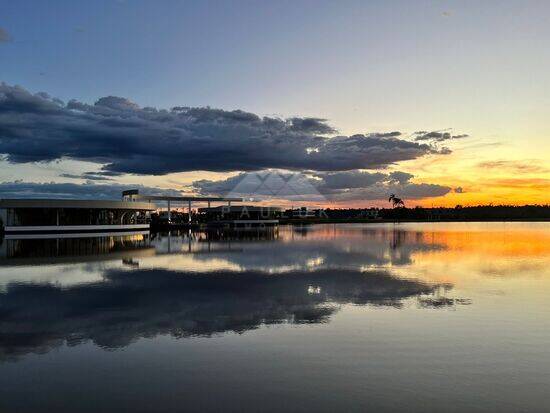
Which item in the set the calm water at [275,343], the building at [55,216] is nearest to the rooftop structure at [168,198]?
the building at [55,216]

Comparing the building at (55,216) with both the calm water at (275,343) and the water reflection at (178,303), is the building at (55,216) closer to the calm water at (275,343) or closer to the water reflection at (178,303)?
the calm water at (275,343)

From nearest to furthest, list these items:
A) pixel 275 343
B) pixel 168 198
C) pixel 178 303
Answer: pixel 275 343 < pixel 178 303 < pixel 168 198

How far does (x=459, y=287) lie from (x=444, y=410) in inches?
683

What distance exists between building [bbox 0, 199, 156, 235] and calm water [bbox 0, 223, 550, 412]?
61655mm

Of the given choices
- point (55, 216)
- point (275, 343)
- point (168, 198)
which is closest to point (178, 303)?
point (275, 343)

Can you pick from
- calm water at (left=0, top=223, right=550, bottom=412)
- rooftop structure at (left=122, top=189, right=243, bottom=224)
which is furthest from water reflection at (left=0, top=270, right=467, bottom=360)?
rooftop structure at (left=122, top=189, right=243, bottom=224)

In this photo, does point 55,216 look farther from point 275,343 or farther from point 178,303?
point 275,343

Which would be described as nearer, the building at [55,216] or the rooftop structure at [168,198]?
the building at [55,216]

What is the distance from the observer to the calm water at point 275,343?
1039 centimetres

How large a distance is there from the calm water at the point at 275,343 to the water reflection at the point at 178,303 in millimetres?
92

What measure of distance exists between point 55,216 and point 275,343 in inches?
Result: 3368

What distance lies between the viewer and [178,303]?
21.2 m

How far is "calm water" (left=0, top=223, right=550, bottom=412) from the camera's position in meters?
10.4

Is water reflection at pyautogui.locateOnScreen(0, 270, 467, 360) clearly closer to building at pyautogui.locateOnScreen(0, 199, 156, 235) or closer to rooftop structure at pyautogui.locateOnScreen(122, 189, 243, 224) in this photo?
building at pyautogui.locateOnScreen(0, 199, 156, 235)
